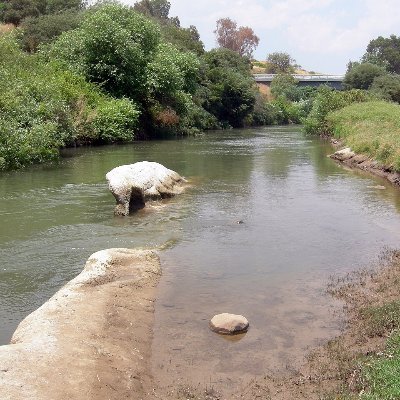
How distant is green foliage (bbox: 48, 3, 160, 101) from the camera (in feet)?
118

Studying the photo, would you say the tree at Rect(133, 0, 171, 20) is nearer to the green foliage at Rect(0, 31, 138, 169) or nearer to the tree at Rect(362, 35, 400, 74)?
the tree at Rect(362, 35, 400, 74)

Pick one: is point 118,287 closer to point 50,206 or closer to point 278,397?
point 278,397

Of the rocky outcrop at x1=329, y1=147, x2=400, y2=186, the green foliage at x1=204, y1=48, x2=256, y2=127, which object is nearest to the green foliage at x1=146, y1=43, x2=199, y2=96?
the green foliage at x1=204, y1=48, x2=256, y2=127

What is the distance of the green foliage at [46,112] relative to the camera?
22.2 m

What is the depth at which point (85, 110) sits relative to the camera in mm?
31172

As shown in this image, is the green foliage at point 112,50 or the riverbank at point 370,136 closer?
the riverbank at point 370,136

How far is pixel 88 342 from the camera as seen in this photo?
263 inches

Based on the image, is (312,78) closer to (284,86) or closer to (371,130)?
(284,86)

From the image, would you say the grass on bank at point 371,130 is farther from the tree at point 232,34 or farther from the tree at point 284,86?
the tree at point 232,34

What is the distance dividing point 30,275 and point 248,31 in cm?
11324

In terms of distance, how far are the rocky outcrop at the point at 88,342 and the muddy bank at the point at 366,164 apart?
13098 millimetres

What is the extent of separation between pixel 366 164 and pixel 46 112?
1472 cm

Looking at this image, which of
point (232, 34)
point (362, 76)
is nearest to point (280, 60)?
point (232, 34)

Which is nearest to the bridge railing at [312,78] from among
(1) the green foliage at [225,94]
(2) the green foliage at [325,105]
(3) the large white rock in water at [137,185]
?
(1) the green foliage at [225,94]
